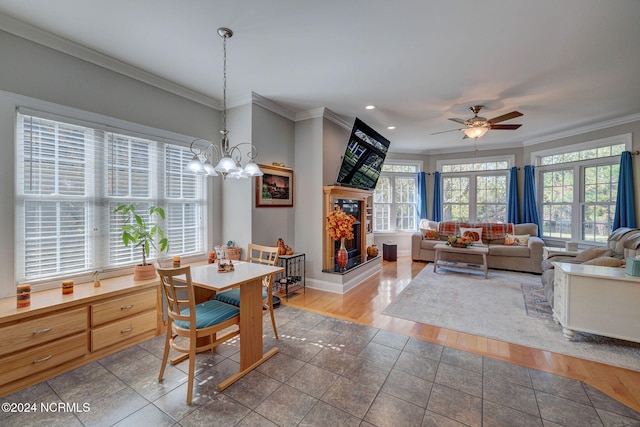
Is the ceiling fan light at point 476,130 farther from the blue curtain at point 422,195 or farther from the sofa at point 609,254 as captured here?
the blue curtain at point 422,195

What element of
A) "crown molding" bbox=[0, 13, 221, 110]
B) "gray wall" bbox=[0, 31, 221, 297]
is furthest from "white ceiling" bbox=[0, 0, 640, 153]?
"gray wall" bbox=[0, 31, 221, 297]

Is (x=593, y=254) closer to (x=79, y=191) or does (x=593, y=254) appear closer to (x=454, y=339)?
(x=454, y=339)

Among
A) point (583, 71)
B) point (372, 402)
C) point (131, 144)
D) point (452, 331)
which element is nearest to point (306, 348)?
point (372, 402)

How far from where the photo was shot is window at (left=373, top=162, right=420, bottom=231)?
7031 mm

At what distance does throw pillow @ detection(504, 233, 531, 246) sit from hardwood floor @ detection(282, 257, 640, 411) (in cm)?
262

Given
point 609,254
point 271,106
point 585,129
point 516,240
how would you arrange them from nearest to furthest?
point 609,254 → point 271,106 → point 585,129 → point 516,240

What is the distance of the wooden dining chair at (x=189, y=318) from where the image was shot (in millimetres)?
1785

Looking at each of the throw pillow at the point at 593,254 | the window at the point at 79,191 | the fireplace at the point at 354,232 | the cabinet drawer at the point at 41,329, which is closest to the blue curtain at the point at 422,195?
the fireplace at the point at 354,232

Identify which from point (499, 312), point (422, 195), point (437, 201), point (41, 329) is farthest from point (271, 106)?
point (437, 201)

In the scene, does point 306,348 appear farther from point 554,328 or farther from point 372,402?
point 554,328

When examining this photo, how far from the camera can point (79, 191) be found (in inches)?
101

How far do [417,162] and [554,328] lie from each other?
16.7 feet

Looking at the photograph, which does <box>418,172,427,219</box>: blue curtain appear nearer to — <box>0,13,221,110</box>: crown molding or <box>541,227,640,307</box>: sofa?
<box>541,227,640,307</box>: sofa

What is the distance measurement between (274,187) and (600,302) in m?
3.78
